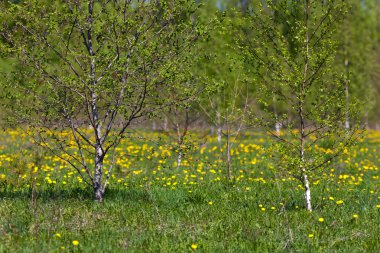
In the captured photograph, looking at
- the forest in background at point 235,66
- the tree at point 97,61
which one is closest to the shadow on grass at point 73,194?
the tree at point 97,61

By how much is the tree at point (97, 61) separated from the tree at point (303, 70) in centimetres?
128

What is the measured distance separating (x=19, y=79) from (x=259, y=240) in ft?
14.3

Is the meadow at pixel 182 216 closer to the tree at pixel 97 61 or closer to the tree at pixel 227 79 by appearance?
the tree at pixel 97 61

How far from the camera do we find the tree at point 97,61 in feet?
23.3

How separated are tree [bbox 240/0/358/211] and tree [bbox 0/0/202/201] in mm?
1282

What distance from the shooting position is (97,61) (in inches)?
288

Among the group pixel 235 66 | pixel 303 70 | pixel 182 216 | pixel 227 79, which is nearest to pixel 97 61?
pixel 182 216

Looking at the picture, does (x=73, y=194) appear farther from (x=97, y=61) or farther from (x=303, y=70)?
(x=303, y=70)

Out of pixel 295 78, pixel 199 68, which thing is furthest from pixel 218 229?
pixel 199 68

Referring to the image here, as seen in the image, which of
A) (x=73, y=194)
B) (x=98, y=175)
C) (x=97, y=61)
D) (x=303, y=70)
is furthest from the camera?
(x=73, y=194)

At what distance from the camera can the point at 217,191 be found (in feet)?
30.5

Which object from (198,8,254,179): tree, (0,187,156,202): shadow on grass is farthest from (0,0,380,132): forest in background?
(0,187,156,202): shadow on grass

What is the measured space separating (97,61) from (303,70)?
10.8 ft

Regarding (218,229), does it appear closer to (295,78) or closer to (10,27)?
(295,78)
